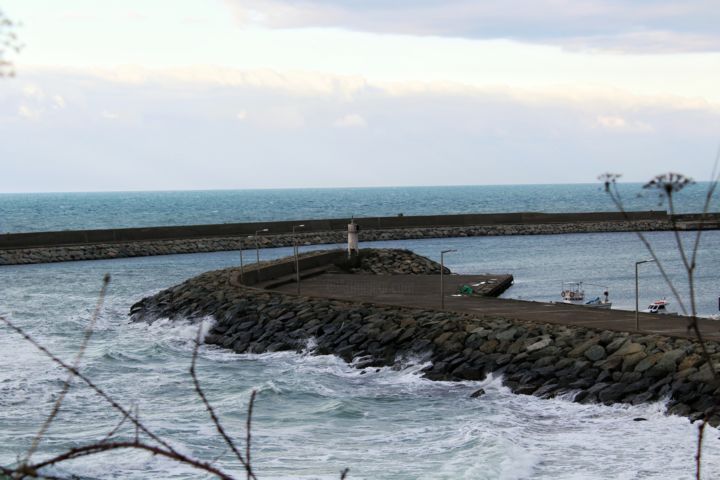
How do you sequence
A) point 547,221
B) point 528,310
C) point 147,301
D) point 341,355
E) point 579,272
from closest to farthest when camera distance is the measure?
point 341,355, point 528,310, point 147,301, point 579,272, point 547,221

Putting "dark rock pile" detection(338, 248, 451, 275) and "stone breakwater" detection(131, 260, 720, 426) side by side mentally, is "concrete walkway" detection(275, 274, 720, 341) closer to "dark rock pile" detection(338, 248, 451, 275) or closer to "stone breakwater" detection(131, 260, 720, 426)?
"stone breakwater" detection(131, 260, 720, 426)

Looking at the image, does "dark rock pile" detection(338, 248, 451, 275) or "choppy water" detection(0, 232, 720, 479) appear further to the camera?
"dark rock pile" detection(338, 248, 451, 275)

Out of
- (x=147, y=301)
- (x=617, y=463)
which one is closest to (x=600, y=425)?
(x=617, y=463)

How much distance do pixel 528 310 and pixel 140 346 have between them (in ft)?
40.1

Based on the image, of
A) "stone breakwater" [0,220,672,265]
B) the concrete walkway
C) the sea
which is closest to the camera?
the sea

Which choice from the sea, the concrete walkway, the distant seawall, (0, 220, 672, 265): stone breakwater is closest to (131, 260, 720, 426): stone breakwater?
the sea

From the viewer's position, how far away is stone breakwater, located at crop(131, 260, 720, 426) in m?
20.6

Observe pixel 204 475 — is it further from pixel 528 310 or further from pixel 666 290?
pixel 666 290

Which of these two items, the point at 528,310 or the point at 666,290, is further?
the point at 666,290

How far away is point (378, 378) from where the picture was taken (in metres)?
24.7

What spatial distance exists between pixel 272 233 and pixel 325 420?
58759 mm

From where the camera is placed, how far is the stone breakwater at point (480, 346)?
20.6 metres

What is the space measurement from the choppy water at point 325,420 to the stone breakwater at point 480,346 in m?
0.52

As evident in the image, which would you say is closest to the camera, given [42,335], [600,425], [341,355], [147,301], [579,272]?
[600,425]
